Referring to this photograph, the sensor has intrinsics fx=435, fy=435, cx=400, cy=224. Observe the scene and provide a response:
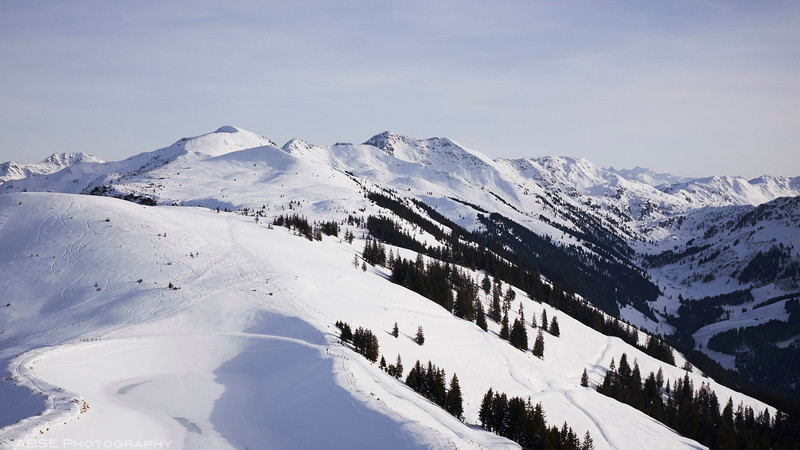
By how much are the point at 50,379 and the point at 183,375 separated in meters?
8.79

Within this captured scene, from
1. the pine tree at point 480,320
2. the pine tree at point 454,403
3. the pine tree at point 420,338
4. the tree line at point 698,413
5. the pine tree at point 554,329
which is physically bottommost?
the tree line at point 698,413

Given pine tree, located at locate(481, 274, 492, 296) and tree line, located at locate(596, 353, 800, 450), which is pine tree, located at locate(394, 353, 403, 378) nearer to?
tree line, located at locate(596, 353, 800, 450)

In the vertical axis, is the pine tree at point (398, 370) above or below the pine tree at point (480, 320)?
above

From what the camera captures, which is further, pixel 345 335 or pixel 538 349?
pixel 538 349

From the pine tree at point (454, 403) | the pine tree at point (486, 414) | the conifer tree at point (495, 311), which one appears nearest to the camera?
the pine tree at point (454, 403)

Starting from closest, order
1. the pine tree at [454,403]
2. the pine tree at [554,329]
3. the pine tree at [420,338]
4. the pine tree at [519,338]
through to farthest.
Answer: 1. the pine tree at [454,403]
2. the pine tree at [420,338]
3. the pine tree at [519,338]
4. the pine tree at [554,329]

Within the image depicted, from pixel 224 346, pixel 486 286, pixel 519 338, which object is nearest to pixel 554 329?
pixel 486 286

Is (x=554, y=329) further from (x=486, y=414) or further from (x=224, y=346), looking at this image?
(x=224, y=346)

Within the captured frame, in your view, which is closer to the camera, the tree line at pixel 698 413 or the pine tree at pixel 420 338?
the pine tree at pixel 420 338

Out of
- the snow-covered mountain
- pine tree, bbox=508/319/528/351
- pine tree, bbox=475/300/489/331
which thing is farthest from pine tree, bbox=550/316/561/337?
pine tree, bbox=475/300/489/331

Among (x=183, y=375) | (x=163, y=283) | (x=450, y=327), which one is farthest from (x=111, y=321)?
(x=450, y=327)

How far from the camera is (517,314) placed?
109 m

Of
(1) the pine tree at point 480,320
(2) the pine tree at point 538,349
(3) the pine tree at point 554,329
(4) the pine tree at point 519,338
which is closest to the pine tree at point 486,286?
(3) the pine tree at point 554,329

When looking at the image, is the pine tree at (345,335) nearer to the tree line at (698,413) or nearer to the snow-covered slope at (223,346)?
the snow-covered slope at (223,346)
